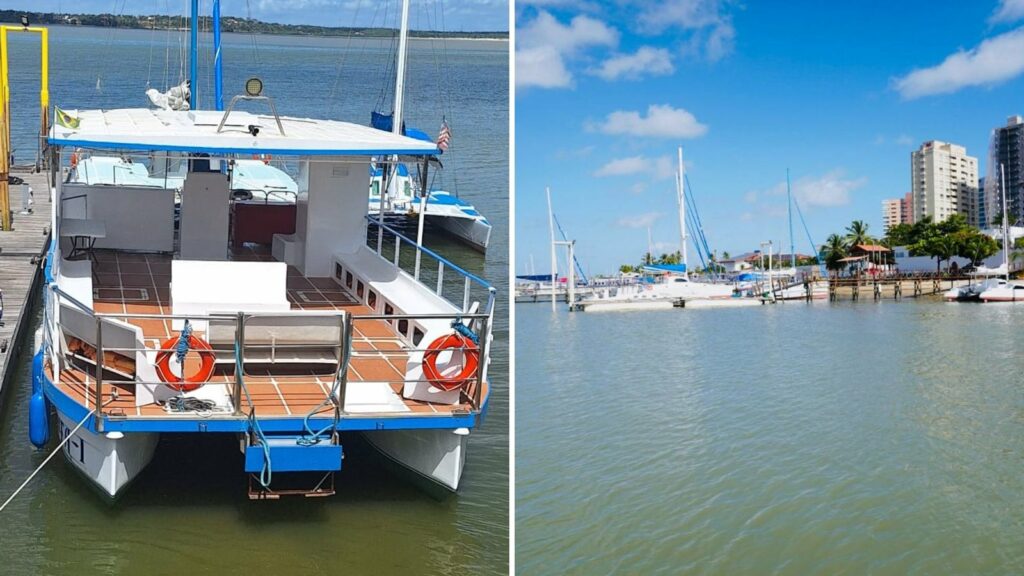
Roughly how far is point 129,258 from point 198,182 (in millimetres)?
1267

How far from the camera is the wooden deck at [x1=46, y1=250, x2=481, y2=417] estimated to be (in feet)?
21.8

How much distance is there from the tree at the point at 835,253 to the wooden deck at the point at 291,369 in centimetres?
5981

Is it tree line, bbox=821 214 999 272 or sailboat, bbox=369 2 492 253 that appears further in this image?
tree line, bbox=821 214 999 272

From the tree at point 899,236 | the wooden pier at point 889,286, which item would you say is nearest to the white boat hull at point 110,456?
the wooden pier at point 889,286

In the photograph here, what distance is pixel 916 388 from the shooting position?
55.4 ft

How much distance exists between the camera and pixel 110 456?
6.50 metres

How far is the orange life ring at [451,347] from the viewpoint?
6828 millimetres

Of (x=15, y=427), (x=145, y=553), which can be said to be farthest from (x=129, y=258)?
(x=145, y=553)

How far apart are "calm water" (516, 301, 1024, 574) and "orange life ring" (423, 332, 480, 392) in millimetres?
2082

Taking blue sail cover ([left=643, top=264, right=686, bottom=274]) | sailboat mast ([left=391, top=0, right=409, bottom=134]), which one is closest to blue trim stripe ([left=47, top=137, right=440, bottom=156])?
sailboat mast ([left=391, top=0, right=409, bottom=134])

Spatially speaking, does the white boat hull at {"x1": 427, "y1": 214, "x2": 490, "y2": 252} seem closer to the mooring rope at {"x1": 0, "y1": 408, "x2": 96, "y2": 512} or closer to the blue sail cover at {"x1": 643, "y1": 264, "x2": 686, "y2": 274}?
the mooring rope at {"x1": 0, "y1": 408, "x2": 96, "y2": 512}

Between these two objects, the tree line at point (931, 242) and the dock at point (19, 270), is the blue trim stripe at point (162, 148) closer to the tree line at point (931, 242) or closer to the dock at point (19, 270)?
the dock at point (19, 270)

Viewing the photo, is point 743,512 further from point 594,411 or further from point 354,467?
point 594,411

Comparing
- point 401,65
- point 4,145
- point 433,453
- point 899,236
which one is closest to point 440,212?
point 401,65
